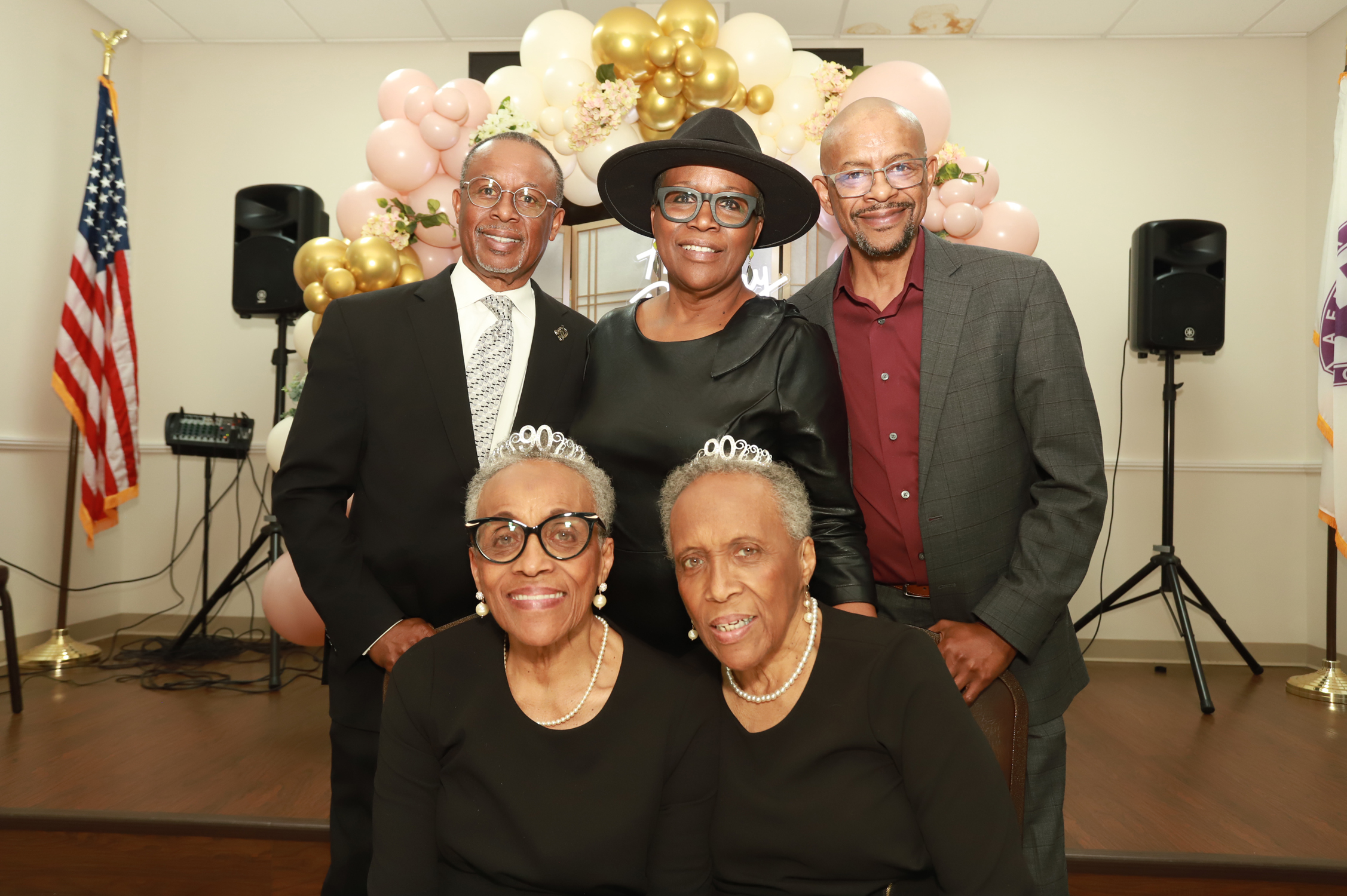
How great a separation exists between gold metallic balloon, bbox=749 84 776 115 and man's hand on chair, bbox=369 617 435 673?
2.87 meters

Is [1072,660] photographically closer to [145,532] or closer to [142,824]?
[142,824]

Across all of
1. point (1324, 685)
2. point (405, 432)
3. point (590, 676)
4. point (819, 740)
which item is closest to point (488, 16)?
point (405, 432)

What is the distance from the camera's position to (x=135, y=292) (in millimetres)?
5660

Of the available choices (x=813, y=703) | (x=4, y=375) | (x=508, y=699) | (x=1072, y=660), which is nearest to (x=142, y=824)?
(x=508, y=699)

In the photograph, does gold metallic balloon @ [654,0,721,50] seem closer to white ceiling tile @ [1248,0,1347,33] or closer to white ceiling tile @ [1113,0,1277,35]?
white ceiling tile @ [1113,0,1277,35]

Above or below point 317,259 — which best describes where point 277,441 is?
below

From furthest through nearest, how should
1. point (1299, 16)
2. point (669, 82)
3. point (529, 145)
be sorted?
point (1299, 16), point (669, 82), point (529, 145)

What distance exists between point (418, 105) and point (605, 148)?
0.90 metres

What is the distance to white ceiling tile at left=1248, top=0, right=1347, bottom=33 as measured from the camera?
4902 mm

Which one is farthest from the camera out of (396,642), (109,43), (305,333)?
(109,43)

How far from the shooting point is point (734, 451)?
153 cm

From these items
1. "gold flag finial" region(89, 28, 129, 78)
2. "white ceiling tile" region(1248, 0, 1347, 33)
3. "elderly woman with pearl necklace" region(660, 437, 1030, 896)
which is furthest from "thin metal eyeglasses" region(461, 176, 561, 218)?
"white ceiling tile" region(1248, 0, 1347, 33)

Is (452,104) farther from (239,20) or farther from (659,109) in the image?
(239,20)

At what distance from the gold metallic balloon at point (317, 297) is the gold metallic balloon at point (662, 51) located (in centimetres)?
165
